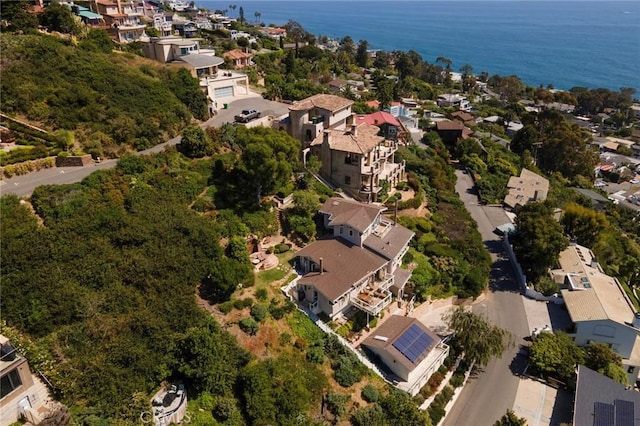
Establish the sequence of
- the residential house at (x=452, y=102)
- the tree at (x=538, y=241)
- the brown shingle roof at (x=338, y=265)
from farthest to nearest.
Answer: the residential house at (x=452, y=102) < the tree at (x=538, y=241) < the brown shingle roof at (x=338, y=265)

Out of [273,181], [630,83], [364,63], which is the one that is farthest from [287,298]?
[630,83]

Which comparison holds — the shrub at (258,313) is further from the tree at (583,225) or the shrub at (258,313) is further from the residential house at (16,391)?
the tree at (583,225)

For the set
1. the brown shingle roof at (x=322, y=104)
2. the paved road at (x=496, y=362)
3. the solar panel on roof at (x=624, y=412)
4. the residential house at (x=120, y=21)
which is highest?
the residential house at (x=120, y=21)

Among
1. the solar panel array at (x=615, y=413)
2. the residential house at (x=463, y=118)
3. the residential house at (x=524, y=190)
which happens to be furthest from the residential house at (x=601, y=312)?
the residential house at (x=463, y=118)

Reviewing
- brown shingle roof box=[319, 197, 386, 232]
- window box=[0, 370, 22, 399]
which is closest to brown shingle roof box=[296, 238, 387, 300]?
brown shingle roof box=[319, 197, 386, 232]

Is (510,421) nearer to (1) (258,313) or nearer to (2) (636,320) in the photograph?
(2) (636,320)

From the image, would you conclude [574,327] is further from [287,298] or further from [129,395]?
[129,395]

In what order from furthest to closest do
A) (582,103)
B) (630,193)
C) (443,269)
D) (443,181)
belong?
(582,103), (630,193), (443,181), (443,269)
